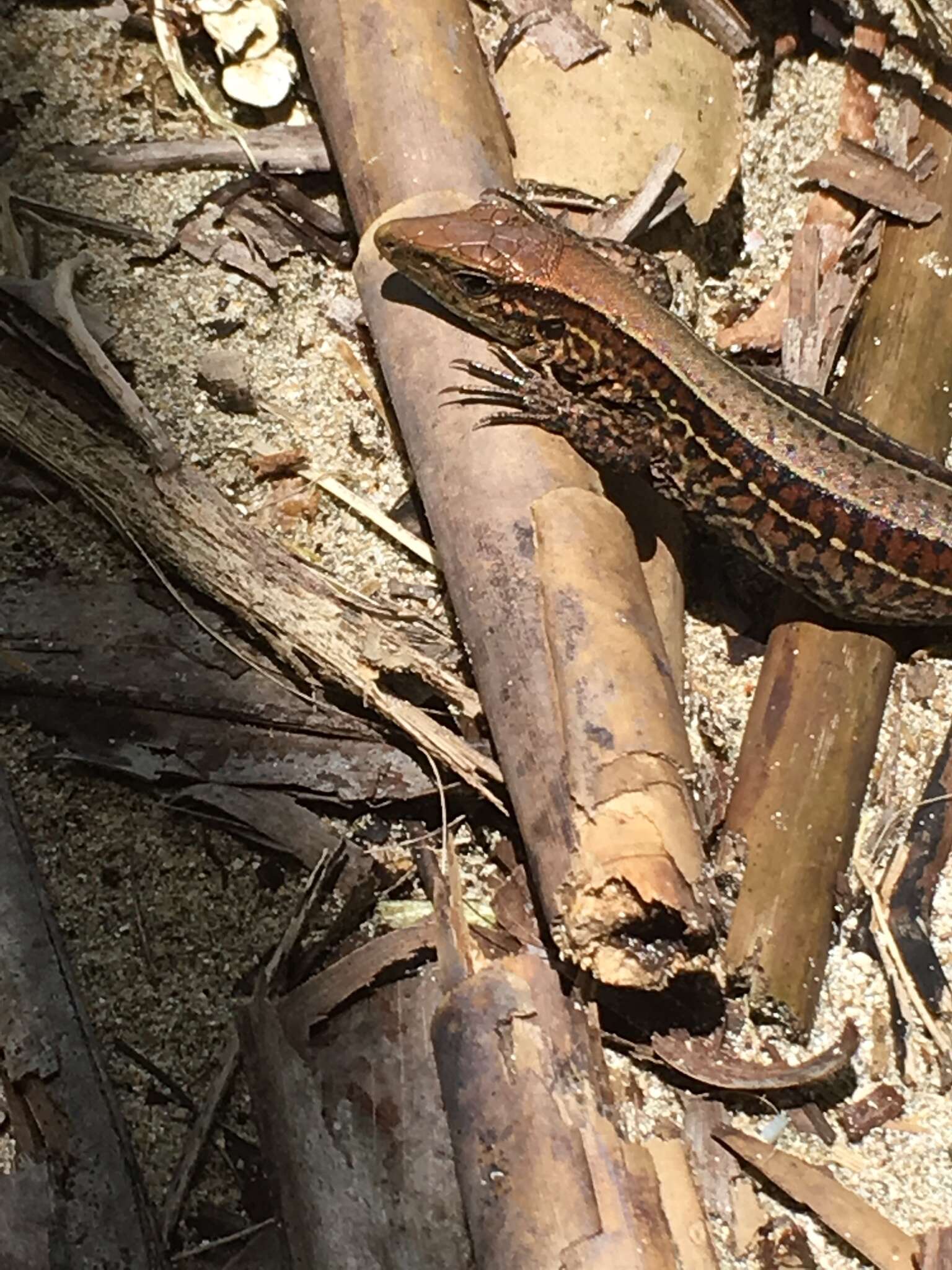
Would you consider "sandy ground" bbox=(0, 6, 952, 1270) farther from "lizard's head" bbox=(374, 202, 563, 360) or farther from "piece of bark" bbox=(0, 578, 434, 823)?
"lizard's head" bbox=(374, 202, 563, 360)

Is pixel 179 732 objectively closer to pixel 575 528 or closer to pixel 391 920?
pixel 391 920

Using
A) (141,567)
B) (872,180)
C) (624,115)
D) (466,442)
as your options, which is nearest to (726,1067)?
(466,442)

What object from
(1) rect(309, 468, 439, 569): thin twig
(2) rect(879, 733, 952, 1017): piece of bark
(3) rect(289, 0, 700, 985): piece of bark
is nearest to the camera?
(3) rect(289, 0, 700, 985): piece of bark

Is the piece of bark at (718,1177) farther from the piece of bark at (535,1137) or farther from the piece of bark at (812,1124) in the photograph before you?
the piece of bark at (535,1137)

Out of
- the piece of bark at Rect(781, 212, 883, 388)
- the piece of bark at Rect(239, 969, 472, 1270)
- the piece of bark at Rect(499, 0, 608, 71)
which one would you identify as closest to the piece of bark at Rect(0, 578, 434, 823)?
the piece of bark at Rect(239, 969, 472, 1270)

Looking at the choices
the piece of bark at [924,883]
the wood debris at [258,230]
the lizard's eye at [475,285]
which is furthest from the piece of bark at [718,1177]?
the wood debris at [258,230]
